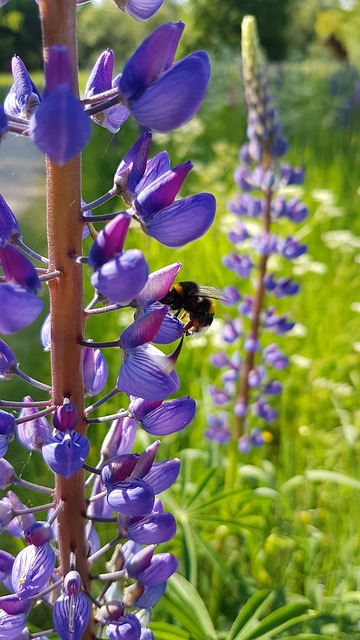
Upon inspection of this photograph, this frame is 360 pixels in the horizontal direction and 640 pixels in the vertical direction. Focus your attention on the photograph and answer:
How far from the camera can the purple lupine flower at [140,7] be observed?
0.78m

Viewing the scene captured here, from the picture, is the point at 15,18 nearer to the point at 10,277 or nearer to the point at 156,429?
the point at 10,277

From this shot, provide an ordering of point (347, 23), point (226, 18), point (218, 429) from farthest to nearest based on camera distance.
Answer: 1. point (226, 18)
2. point (347, 23)
3. point (218, 429)

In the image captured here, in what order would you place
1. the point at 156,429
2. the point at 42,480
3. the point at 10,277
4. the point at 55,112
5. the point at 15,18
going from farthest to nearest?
the point at 42,480 < the point at 15,18 < the point at 156,429 < the point at 10,277 < the point at 55,112

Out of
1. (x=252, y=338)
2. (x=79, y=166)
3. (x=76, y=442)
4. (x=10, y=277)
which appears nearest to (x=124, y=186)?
(x=79, y=166)

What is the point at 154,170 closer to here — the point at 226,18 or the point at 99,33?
the point at 99,33

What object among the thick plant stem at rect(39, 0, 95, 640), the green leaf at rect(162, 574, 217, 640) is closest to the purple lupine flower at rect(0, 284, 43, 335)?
the thick plant stem at rect(39, 0, 95, 640)

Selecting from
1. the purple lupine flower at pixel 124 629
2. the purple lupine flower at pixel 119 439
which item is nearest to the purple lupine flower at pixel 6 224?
the purple lupine flower at pixel 119 439

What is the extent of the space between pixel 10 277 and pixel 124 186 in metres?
0.18

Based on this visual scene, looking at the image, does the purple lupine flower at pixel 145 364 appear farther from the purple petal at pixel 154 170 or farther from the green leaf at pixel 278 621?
the green leaf at pixel 278 621

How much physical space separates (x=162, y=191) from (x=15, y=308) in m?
0.22

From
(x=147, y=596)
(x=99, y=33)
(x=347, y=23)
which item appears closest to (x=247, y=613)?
(x=147, y=596)

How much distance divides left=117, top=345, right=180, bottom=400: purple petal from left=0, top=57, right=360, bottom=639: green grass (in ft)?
1.11

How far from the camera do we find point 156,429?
0.87 meters

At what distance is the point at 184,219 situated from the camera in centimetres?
76
